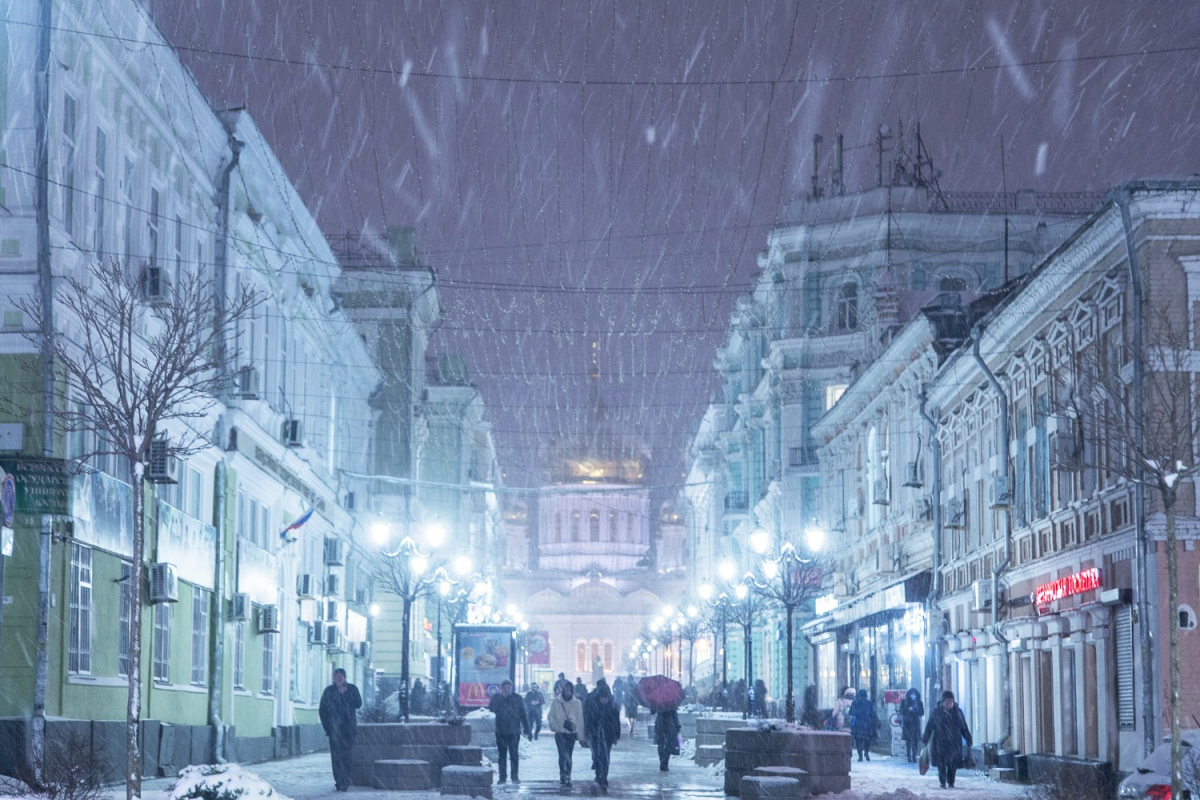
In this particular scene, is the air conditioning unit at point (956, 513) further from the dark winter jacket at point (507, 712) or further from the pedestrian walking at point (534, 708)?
the pedestrian walking at point (534, 708)

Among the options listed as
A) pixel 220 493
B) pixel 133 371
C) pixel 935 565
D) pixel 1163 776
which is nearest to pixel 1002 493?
pixel 935 565

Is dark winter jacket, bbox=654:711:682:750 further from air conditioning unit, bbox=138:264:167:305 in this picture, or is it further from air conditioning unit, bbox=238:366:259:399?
air conditioning unit, bbox=138:264:167:305

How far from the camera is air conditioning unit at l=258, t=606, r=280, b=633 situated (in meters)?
33.7

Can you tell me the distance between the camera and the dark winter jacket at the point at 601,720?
25.9 meters

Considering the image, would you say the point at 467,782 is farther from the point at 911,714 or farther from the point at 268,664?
the point at 911,714

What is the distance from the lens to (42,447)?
68.1 ft

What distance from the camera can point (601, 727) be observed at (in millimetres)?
26047

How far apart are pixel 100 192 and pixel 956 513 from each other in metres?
18.1

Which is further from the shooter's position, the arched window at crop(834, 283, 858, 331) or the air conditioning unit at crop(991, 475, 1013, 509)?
the arched window at crop(834, 283, 858, 331)

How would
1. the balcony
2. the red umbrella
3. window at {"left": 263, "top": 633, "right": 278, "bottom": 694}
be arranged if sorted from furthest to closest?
the balcony < window at {"left": 263, "top": 633, "right": 278, "bottom": 694} < the red umbrella

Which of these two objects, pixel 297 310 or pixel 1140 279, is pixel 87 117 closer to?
pixel 1140 279

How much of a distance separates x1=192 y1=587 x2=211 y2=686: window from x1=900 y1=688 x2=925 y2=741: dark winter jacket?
533 inches

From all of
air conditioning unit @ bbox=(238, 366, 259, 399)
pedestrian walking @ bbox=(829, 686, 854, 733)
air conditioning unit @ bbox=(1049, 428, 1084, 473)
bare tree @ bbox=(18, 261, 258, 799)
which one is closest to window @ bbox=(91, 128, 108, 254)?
bare tree @ bbox=(18, 261, 258, 799)

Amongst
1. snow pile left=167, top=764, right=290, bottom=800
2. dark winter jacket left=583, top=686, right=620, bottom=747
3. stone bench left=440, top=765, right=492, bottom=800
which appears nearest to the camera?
snow pile left=167, top=764, right=290, bottom=800
